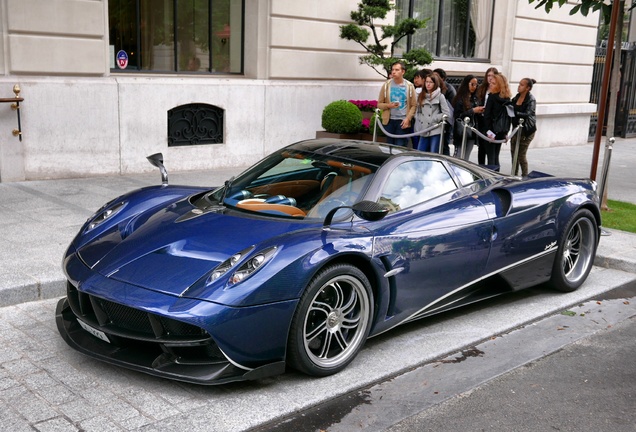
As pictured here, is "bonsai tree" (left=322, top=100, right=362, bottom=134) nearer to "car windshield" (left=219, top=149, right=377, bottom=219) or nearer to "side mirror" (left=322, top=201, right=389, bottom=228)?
"car windshield" (left=219, top=149, right=377, bottom=219)

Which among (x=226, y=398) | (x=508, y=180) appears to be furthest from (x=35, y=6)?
(x=226, y=398)

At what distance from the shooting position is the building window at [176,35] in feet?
38.6

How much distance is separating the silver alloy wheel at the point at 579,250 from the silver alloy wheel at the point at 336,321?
8.88 ft

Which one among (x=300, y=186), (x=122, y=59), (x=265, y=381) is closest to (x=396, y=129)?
(x=122, y=59)

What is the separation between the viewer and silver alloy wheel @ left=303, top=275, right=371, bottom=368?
4.48m

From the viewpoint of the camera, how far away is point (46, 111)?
10.4 m

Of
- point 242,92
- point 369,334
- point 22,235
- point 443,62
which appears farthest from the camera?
point 443,62

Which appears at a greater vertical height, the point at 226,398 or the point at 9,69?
the point at 9,69

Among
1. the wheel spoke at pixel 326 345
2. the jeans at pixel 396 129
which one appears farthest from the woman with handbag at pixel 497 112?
the wheel spoke at pixel 326 345

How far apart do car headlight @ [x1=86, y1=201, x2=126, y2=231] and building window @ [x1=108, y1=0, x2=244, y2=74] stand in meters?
6.66

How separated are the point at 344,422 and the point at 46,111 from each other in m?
7.92

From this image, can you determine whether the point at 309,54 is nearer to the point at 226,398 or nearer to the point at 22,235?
the point at 22,235

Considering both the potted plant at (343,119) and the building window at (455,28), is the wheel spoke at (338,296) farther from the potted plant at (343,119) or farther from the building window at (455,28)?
the building window at (455,28)

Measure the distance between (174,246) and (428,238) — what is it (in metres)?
1.72
